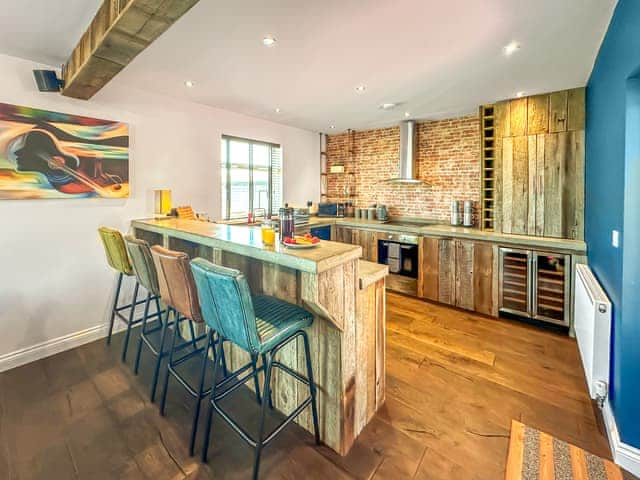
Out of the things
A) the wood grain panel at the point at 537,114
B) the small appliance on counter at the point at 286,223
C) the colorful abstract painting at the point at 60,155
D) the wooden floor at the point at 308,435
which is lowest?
the wooden floor at the point at 308,435

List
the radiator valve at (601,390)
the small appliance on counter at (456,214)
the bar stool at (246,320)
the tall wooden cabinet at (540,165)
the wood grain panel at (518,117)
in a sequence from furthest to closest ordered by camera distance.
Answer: the small appliance on counter at (456,214) → the wood grain panel at (518,117) → the tall wooden cabinet at (540,165) → the radiator valve at (601,390) → the bar stool at (246,320)

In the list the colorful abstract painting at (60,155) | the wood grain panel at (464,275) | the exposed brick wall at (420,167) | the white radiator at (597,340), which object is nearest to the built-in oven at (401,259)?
the wood grain panel at (464,275)

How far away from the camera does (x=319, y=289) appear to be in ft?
5.14

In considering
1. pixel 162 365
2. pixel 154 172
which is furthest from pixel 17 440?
pixel 154 172

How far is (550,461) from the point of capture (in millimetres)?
1667

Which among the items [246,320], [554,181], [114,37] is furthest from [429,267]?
[114,37]

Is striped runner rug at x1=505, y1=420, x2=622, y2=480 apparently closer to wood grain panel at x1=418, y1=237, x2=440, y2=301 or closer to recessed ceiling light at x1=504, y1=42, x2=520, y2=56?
wood grain panel at x1=418, y1=237, x2=440, y2=301

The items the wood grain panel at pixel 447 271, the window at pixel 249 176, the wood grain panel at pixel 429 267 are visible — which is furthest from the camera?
the window at pixel 249 176

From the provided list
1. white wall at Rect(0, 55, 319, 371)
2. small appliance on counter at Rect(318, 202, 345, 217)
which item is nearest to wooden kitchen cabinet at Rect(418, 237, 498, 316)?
small appliance on counter at Rect(318, 202, 345, 217)

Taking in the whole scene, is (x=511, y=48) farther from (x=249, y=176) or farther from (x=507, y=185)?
(x=249, y=176)

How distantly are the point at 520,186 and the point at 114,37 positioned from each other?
4.04 metres

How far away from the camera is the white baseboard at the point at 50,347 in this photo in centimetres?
263

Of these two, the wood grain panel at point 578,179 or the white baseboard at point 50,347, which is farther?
the wood grain panel at point 578,179

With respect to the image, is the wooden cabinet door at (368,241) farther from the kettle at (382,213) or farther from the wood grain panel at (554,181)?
the wood grain panel at (554,181)
